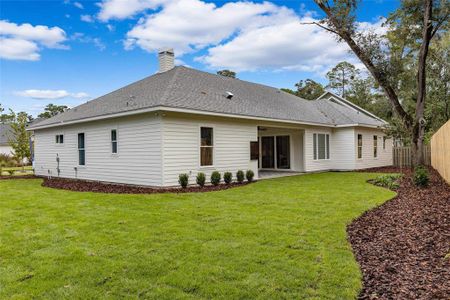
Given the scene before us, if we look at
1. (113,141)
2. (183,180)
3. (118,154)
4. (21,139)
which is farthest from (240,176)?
(21,139)

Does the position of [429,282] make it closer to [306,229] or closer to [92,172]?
[306,229]

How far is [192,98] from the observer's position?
12.9m

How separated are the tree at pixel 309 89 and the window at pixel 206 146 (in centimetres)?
3598

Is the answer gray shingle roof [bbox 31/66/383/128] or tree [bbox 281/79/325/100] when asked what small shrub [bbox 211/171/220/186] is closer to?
gray shingle roof [bbox 31/66/383/128]

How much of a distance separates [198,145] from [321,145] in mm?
9285

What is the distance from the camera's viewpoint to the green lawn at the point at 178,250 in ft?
11.7

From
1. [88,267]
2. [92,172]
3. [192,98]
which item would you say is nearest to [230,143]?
[192,98]

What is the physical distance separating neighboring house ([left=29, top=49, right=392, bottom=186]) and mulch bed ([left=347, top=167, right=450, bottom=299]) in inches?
252

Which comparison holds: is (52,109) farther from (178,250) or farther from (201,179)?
(178,250)

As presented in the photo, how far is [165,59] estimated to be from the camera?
55.0ft

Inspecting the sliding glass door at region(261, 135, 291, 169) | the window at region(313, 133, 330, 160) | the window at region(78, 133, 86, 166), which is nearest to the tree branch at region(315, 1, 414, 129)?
the window at region(313, 133, 330, 160)

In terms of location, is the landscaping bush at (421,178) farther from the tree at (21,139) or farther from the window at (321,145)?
the tree at (21,139)

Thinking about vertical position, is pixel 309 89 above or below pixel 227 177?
above

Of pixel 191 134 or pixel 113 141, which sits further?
pixel 113 141
